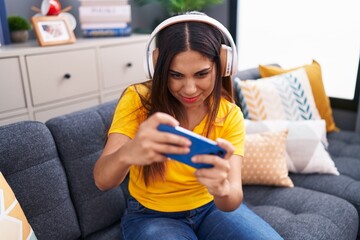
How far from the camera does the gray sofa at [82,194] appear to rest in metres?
1.12

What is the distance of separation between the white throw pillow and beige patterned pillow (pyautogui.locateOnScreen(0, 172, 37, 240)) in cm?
111

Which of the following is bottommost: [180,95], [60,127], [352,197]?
[352,197]

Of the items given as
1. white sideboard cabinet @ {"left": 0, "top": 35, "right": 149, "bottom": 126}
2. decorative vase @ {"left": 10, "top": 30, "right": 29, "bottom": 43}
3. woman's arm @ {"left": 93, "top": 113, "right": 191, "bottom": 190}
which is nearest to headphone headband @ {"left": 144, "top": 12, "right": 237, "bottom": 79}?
woman's arm @ {"left": 93, "top": 113, "right": 191, "bottom": 190}

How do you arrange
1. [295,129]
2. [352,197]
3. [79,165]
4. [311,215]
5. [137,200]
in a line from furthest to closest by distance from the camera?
[295,129], [352,197], [311,215], [79,165], [137,200]

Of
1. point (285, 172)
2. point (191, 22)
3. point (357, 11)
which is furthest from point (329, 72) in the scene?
point (191, 22)

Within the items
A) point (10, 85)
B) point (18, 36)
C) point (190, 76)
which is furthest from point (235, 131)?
point (18, 36)

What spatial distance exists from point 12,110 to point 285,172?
1.41 m

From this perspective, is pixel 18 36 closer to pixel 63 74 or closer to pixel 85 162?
pixel 63 74

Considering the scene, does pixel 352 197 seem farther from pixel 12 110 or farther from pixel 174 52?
pixel 12 110

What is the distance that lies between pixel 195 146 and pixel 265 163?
0.97m

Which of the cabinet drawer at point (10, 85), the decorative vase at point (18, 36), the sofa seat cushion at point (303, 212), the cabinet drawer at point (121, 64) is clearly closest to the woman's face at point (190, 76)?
the sofa seat cushion at point (303, 212)

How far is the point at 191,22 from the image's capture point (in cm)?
96

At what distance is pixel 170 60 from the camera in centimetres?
94

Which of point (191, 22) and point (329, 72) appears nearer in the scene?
point (191, 22)
